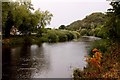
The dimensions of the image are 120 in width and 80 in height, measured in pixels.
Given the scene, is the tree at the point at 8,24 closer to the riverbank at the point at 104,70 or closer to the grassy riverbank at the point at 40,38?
the grassy riverbank at the point at 40,38

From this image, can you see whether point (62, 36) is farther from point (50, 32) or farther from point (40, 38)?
point (40, 38)

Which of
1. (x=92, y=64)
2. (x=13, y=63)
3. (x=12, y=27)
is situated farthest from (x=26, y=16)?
(x=92, y=64)

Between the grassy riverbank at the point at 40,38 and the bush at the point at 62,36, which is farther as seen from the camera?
the bush at the point at 62,36

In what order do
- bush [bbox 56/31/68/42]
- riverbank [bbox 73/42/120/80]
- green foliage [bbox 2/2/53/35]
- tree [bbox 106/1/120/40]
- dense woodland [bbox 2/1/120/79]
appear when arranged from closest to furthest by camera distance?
riverbank [bbox 73/42/120/80] < dense woodland [bbox 2/1/120/79] < tree [bbox 106/1/120/40] < green foliage [bbox 2/2/53/35] < bush [bbox 56/31/68/42]

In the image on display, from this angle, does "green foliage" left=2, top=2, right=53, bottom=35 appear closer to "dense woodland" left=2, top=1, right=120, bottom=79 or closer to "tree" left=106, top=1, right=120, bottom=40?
"dense woodland" left=2, top=1, right=120, bottom=79

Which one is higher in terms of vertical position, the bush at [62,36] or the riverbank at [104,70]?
the riverbank at [104,70]

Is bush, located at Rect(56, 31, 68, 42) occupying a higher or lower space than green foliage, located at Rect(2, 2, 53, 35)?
lower

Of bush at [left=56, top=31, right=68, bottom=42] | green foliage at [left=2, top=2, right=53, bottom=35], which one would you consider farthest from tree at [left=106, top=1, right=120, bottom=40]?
bush at [left=56, top=31, right=68, bottom=42]

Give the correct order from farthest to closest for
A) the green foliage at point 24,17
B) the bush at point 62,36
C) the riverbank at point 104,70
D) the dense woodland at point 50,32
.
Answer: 1. the bush at point 62,36
2. the green foliage at point 24,17
3. the dense woodland at point 50,32
4. the riverbank at point 104,70

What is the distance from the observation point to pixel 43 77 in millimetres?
15508

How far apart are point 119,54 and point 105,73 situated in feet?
13.4

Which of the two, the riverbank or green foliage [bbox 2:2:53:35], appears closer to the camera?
the riverbank

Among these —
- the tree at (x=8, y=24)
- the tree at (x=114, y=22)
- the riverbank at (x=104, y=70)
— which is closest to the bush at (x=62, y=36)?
the tree at (x=8, y=24)

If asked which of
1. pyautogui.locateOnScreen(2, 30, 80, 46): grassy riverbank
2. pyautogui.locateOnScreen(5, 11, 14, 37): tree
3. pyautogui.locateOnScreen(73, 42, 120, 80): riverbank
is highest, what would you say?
pyautogui.locateOnScreen(5, 11, 14, 37): tree
